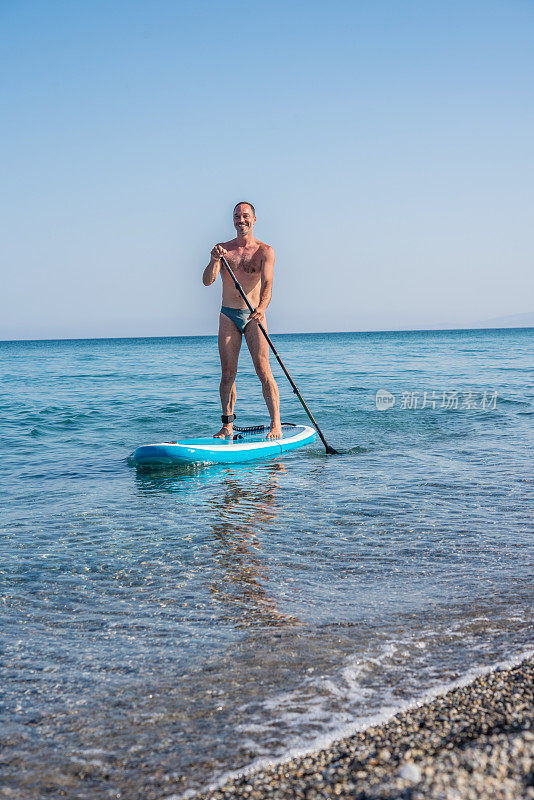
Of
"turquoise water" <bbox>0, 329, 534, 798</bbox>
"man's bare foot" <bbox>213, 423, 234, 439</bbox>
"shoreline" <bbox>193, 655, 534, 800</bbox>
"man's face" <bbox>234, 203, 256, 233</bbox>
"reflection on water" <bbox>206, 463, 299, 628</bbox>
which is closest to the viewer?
"shoreline" <bbox>193, 655, 534, 800</bbox>

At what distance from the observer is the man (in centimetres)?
739

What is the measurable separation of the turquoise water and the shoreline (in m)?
0.13

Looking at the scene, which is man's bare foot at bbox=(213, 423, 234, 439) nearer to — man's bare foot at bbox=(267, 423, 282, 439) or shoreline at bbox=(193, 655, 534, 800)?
man's bare foot at bbox=(267, 423, 282, 439)

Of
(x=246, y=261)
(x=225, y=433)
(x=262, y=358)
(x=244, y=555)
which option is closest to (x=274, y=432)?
(x=225, y=433)

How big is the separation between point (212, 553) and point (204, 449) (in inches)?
118

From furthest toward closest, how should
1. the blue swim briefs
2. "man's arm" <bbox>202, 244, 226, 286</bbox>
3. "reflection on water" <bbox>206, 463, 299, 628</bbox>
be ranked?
1. the blue swim briefs
2. "man's arm" <bbox>202, 244, 226, 286</bbox>
3. "reflection on water" <bbox>206, 463, 299, 628</bbox>

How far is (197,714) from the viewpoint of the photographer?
251 centimetres

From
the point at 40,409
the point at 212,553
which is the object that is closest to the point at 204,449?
the point at 212,553

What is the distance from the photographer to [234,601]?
3.63 meters

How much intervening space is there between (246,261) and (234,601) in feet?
15.8

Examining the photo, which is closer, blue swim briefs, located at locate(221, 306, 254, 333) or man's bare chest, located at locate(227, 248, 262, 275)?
man's bare chest, located at locate(227, 248, 262, 275)

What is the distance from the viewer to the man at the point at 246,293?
739 centimetres

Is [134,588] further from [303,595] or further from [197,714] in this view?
[197,714]

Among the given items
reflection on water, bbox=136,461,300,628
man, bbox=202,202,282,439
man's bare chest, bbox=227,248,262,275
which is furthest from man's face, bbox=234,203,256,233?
reflection on water, bbox=136,461,300,628
